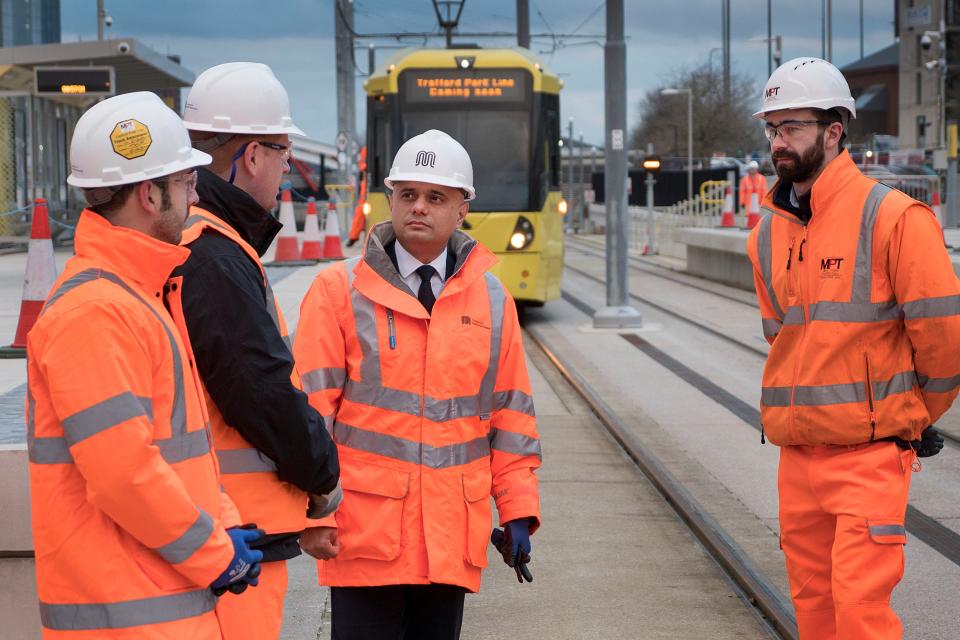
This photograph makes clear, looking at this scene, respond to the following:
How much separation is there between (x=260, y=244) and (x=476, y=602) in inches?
117

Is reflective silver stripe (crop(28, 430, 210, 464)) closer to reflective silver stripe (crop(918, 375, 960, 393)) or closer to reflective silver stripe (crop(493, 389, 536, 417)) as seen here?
reflective silver stripe (crop(493, 389, 536, 417))

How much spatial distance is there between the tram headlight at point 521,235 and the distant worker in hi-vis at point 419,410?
1281 centimetres

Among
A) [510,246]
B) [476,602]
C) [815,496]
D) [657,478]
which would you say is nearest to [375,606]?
[815,496]

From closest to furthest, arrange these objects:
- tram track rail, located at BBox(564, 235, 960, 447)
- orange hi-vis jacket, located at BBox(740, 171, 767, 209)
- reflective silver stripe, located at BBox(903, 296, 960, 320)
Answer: reflective silver stripe, located at BBox(903, 296, 960, 320)
tram track rail, located at BBox(564, 235, 960, 447)
orange hi-vis jacket, located at BBox(740, 171, 767, 209)

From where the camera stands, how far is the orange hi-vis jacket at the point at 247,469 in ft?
10.9

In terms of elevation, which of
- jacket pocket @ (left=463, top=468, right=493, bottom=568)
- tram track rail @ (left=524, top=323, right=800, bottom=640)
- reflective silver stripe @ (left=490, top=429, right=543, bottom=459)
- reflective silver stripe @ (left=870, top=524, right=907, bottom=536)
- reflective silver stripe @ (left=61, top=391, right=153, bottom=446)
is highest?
reflective silver stripe @ (left=61, top=391, right=153, bottom=446)

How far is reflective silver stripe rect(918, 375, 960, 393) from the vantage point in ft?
14.2

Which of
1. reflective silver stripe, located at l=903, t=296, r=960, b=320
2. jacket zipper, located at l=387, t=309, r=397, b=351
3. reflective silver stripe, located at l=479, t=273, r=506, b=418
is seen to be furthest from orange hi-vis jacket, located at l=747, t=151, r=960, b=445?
jacket zipper, located at l=387, t=309, r=397, b=351

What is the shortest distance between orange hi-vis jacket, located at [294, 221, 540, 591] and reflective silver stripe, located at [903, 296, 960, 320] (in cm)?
113

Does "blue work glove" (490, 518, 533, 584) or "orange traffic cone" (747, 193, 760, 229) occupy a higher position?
"orange traffic cone" (747, 193, 760, 229)

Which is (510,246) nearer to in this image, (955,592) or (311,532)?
(955,592)

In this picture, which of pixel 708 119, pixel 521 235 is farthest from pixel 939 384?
pixel 708 119

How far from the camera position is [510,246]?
1686 cm

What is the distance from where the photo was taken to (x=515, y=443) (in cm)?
398
